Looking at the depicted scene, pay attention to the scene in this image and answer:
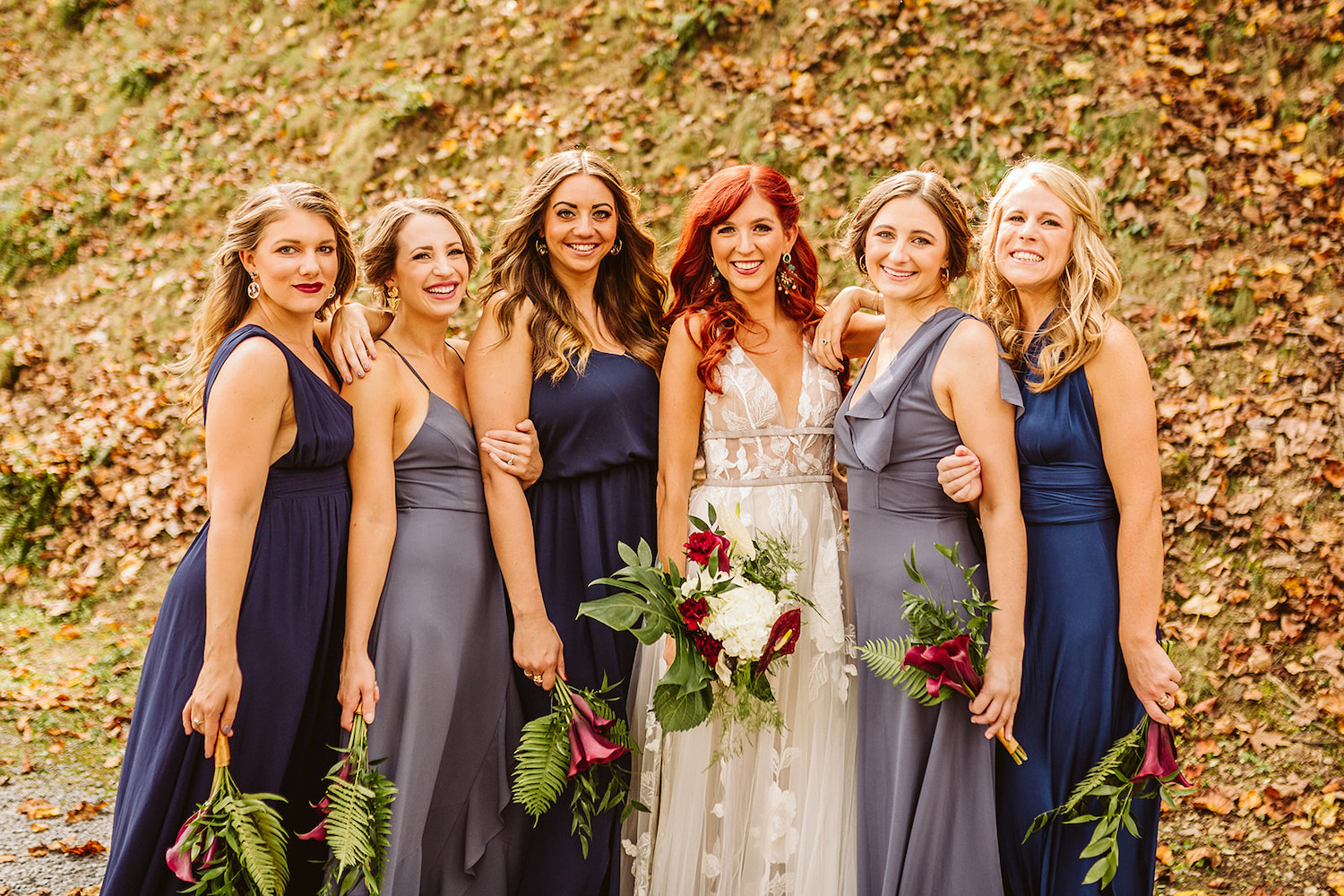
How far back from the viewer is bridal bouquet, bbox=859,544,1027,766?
3.22 metres

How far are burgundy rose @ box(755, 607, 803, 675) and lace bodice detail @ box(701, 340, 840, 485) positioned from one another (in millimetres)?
781

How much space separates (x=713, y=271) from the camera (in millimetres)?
4199

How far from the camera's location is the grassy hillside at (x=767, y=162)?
18.6 ft

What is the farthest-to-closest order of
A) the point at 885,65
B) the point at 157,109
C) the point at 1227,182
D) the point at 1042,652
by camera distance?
the point at 157,109 < the point at 885,65 < the point at 1227,182 < the point at 1042,652

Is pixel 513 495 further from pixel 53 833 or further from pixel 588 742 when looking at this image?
pixel 53 833

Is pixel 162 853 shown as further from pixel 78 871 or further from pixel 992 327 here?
pixel 992 327

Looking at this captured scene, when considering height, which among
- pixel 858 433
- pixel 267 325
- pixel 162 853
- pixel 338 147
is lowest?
pixel 162 853

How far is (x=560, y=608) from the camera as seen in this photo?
409cm

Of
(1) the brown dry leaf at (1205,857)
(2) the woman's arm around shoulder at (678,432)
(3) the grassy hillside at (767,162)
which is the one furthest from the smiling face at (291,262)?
(1) the brown dry leaf at (1205,857)

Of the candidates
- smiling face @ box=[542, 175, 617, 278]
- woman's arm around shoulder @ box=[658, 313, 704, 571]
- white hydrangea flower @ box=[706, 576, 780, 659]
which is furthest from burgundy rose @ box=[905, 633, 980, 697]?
smiling face @ box=[542, 175, 617, 278]

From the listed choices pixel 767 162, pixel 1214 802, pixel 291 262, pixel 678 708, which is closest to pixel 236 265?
pixel 291 262

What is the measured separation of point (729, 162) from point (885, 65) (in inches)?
65.1

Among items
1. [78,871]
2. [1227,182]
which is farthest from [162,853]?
[1227,182]

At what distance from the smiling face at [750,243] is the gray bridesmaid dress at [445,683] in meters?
1.25
